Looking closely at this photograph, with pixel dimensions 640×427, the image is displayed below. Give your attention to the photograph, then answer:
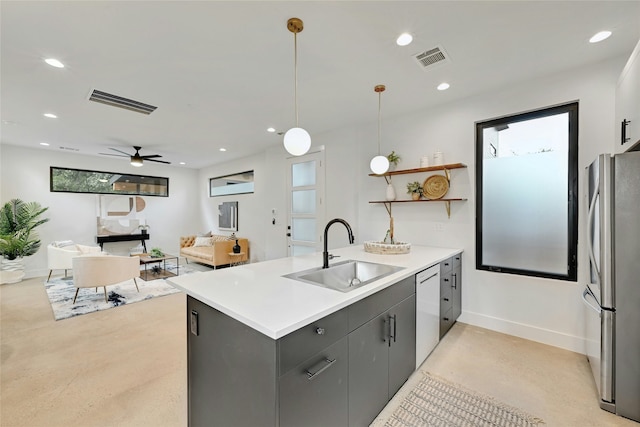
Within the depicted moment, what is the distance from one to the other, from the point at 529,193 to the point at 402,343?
2149mm

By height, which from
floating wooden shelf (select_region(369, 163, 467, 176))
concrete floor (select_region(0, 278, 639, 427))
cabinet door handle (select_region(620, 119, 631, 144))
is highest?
cabinet door handle (select_region(620, 119, 631, 144))

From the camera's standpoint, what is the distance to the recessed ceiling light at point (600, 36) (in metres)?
2.02

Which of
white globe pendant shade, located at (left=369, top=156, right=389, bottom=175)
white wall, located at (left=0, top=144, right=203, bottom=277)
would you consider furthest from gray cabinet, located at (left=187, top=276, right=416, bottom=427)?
white wall, located at (left=0, top=144, right=203, bottom=277)

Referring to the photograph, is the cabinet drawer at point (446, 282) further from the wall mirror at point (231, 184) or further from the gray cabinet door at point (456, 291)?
the wall mirror at point (231, 184)

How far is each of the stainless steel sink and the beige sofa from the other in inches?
164

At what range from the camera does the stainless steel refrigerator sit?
168cm

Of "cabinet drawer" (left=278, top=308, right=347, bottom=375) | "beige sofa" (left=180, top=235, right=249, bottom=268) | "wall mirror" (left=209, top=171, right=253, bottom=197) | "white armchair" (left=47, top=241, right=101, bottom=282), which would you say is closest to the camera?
"cabinet drawer" (left=278, top=308, right=347, bottom=375)

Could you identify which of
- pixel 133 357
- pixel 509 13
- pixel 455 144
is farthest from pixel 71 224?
pixel 509 13

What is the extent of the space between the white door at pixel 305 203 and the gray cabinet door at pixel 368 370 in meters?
2.91

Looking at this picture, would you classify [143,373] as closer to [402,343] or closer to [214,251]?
[402,343]

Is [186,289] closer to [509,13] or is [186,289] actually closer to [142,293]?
[509,13]

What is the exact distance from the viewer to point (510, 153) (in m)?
2.88

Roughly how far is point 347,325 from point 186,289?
927mm

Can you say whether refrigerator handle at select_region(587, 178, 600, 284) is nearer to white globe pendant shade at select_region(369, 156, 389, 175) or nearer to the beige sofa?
white globe pendant shade at select_region(369, 156, 389, 175)
